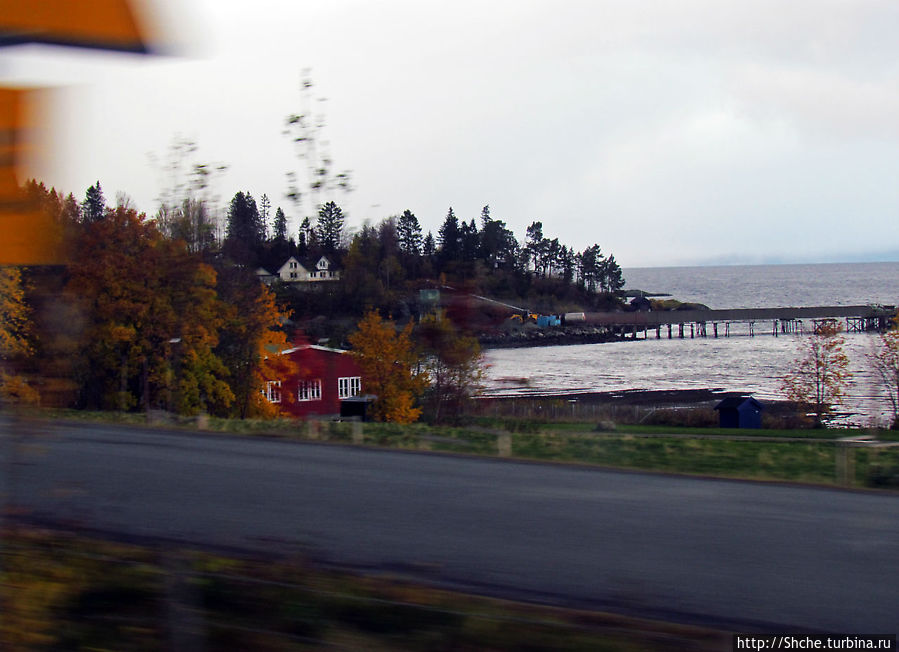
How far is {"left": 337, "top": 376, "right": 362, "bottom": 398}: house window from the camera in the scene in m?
4.97

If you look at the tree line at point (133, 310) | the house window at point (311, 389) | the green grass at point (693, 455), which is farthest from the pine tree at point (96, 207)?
the green grass at point (693, 455)

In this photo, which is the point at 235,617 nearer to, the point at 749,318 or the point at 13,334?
the point at 13,334

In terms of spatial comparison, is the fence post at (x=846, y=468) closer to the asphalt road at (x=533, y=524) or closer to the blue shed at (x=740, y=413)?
the asphalt road at (x=533, y=524)

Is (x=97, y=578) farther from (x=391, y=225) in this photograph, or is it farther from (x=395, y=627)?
(x=391, y=225)

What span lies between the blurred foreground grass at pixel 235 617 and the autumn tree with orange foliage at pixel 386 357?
139 centimetres

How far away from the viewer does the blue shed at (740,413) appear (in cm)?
2931

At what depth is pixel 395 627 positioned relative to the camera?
11.4 feet

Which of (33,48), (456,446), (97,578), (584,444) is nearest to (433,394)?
(97,578)

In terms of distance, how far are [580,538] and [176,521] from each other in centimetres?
295

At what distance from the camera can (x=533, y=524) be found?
630 cm

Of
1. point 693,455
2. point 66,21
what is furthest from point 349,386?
point 693,455

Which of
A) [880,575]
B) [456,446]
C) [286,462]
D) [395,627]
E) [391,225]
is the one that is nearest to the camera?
[395,627]

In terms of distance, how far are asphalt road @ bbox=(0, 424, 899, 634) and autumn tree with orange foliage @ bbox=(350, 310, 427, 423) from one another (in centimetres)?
106

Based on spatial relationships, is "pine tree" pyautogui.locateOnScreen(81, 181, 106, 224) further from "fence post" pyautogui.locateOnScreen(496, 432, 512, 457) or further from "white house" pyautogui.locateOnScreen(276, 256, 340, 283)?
"fence post" pyautogui.locateOnScreen(496, 432, 512, 457)
